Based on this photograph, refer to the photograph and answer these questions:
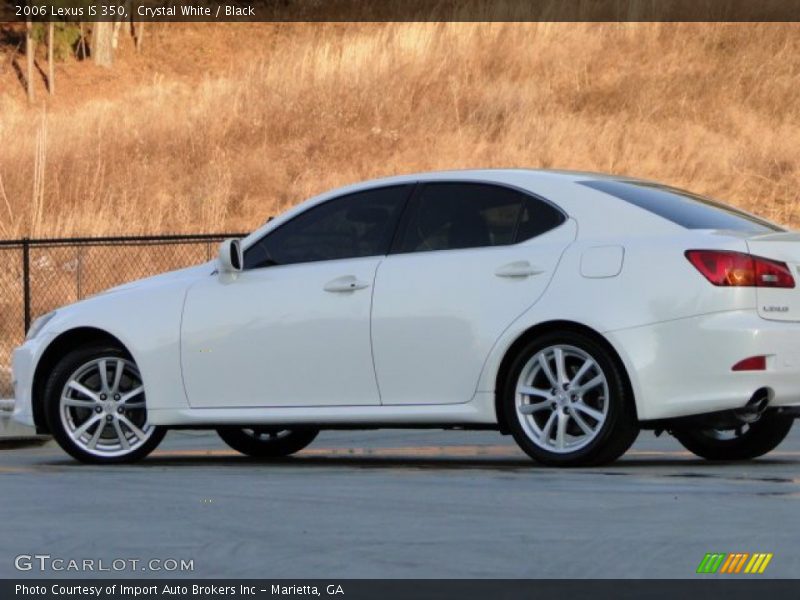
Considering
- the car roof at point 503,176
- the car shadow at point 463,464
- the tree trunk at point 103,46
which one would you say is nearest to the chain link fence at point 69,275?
the car shadow at point 463,464

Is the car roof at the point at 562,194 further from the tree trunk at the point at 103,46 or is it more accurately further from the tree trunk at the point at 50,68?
the tree trunk at the point at 103,46

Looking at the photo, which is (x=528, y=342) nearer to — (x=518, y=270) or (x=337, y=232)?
(x=518, y=270)

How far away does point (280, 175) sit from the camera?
3691 cm

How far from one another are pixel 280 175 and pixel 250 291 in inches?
1010

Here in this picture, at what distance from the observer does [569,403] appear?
34.1ft

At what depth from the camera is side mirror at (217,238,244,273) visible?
11367 mm

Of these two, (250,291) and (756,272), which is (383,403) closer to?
(250,291)

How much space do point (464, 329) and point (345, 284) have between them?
78 cm

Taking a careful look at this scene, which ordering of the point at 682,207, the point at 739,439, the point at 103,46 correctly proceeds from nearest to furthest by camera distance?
the point at 682,207, the point at 739,439, the point at 103,46

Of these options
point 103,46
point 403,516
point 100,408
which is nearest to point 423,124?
point 103,46

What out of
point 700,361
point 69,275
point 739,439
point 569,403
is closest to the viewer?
point 700,361

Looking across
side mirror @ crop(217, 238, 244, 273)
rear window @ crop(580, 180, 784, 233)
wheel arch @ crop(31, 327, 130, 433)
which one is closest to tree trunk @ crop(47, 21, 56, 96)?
wheel arch @ crop(31, 327, 130, 433)

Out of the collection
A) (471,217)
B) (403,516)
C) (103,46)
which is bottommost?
(403,516)

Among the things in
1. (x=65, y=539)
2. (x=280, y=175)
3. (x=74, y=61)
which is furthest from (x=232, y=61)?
(x=65, y=539)
